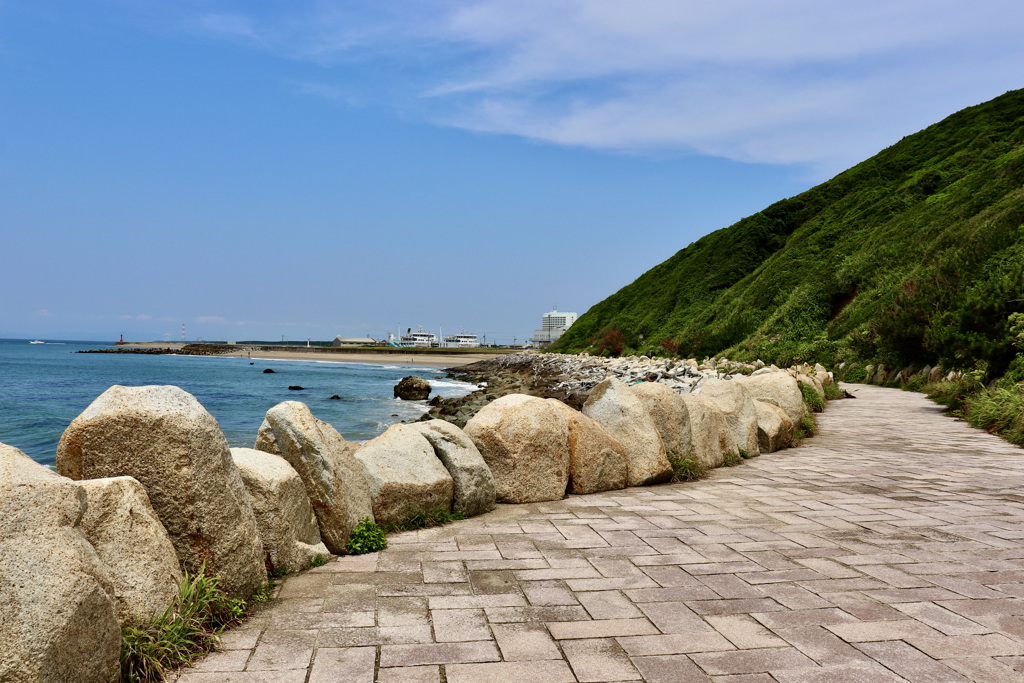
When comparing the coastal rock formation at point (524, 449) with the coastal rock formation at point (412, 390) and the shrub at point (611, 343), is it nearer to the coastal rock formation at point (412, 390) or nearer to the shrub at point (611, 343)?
the coastal rock formation at point (412, 390)

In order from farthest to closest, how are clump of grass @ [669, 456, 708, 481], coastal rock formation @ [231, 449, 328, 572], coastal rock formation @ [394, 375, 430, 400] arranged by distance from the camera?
coastal rock formation @ [394, 375, 430, 400] → clump of grass @ [669, 456, 708, 481] → coastal rock formation @ [231, 449, 328, 572]

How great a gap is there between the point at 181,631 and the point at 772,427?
28.0 feet

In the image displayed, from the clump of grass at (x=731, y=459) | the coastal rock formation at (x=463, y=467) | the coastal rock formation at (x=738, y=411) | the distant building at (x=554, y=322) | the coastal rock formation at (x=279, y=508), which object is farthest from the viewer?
the distant building at (x=554, y=322)

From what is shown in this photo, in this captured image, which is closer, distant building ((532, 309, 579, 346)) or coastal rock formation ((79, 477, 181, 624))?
coastal rock formation ((79, 477, 181, 624))

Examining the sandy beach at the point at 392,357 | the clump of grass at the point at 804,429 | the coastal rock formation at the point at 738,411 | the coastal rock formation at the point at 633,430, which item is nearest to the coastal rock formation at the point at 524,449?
the coastal rock formation at the point at 633,430

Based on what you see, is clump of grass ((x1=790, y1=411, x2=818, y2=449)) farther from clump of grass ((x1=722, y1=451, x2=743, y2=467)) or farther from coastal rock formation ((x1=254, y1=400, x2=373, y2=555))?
coastal rock formation ((x1=254, y1=400, x2=373, y2=555))

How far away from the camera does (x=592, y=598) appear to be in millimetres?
3789

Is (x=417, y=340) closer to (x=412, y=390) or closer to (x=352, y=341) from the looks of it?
(x=352, y=341)

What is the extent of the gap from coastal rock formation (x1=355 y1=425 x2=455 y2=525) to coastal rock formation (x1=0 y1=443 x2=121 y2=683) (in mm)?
2522

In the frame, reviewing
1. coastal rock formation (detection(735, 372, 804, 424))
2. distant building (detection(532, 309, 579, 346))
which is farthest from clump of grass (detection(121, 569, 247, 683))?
distant building (detection(532, 309, 579, 346))

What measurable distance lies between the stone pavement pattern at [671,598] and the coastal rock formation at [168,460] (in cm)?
51

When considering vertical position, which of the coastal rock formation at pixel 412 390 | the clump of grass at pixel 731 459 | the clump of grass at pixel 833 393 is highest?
the clump of grass at pixel 833 393

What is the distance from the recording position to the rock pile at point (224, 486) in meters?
2.44

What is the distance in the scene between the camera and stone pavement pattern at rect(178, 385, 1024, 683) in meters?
2.96
